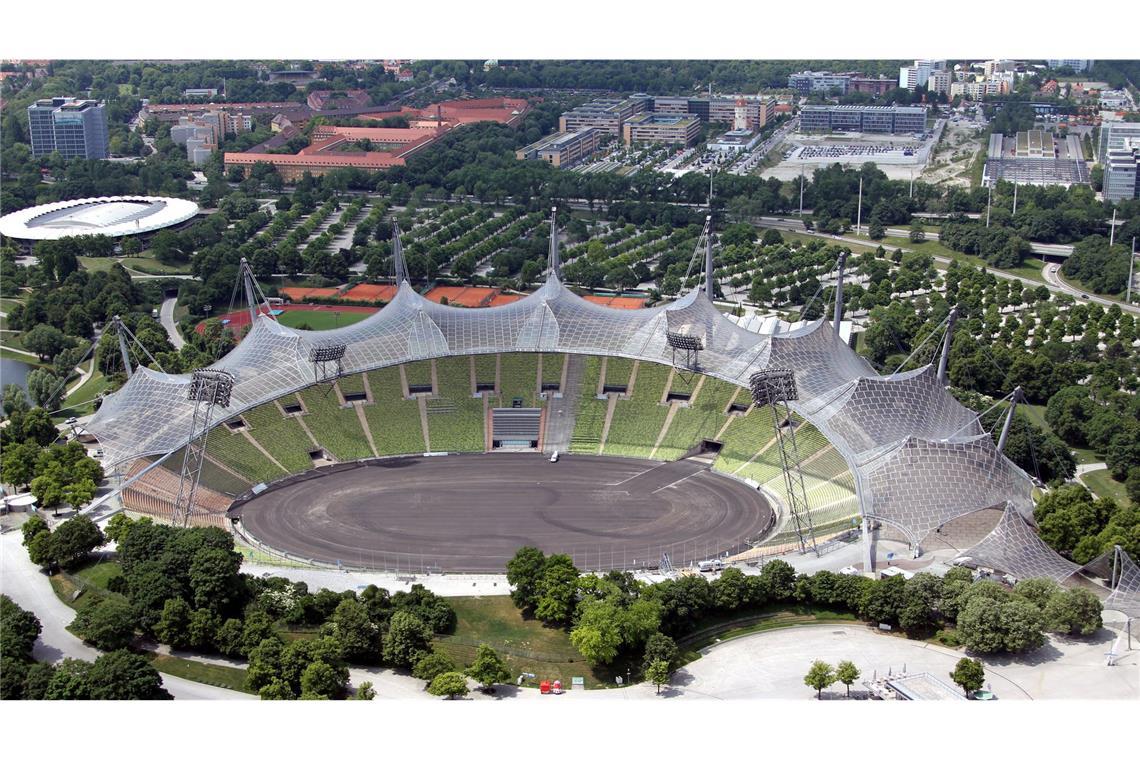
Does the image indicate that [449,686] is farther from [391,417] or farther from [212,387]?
[391,417]

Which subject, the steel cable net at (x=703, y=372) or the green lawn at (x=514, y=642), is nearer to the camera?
the green lawn at (x=514, y=642)

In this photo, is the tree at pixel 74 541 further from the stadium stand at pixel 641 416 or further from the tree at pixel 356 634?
the stadium stand at pixel 641 416

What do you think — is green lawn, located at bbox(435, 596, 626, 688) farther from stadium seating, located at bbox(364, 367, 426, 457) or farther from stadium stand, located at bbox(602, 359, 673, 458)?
stadium stand, located at bbox(602, 359, 673, 458)

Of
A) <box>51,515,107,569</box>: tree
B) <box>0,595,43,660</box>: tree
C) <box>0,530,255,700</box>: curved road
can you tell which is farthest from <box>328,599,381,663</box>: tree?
<box>51,515,107,569</box>: tree

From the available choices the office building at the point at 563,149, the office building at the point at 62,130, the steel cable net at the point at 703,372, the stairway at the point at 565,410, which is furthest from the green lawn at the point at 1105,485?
the office building at the point at 62,130

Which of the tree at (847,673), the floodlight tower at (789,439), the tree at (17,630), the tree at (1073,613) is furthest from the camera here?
the floodlight tower at (789,439)

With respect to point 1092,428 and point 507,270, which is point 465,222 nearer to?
point 507,270

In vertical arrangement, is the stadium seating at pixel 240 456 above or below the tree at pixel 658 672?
above
